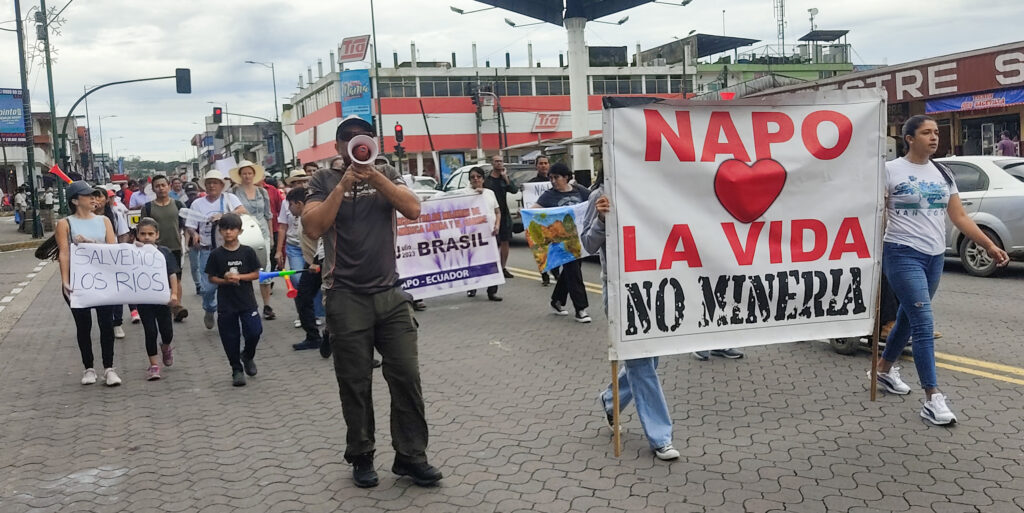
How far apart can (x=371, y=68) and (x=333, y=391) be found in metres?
66.9

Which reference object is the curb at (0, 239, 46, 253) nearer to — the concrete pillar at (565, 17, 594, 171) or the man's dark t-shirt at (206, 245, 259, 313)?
the concrete pillar at (565, 17, 594, 171)

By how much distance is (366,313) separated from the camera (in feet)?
13.9

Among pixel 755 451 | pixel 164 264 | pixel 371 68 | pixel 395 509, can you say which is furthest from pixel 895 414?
pixel 371 68

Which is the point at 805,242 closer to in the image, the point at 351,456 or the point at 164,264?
the point at 351,456

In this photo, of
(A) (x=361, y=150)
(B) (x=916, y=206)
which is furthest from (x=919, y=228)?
(A) (x=361, y=150)

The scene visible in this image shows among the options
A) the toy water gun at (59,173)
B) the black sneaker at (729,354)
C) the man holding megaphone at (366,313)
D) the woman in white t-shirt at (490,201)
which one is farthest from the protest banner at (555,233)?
the toy water gun at (59,173)

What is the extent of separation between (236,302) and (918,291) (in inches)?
199

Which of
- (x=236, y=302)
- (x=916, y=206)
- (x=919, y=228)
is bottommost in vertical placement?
(x=236, y=302)

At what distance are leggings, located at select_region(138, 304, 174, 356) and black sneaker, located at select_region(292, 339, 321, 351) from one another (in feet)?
4.23

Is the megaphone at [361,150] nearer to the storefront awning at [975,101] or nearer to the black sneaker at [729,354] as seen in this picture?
the black sneaker at [729,354]

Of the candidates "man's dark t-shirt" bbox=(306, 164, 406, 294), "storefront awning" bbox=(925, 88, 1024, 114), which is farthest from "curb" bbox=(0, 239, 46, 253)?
"storefront awning" bbox=(925, 88, 1024, 114)

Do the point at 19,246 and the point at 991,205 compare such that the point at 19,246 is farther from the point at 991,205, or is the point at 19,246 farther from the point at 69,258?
the point at 991,205

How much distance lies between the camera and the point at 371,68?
70562mm

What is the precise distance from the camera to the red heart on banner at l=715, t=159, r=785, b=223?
4547 millimetres
